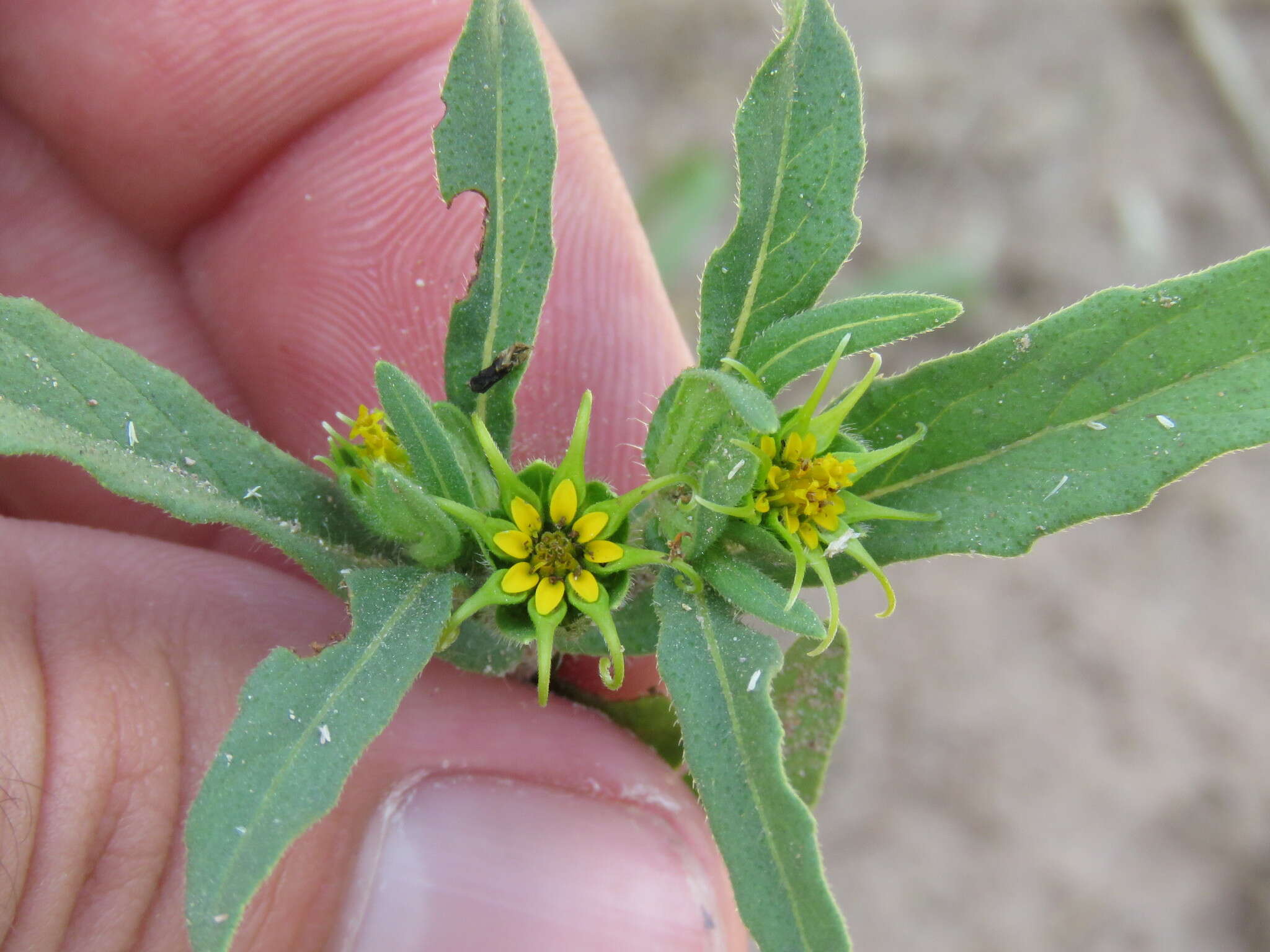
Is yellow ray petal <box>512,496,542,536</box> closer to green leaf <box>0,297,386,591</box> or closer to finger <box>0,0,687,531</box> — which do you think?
green leaf <box>0,297,386,591</box>

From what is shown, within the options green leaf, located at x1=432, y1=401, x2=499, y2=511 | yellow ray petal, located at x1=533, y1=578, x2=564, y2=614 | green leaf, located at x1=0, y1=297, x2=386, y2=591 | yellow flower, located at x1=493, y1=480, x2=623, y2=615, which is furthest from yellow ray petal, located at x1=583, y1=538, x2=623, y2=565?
green leaf, located at x1=0, y1=297, x2=386, y2=591

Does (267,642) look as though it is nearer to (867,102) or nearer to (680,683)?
(680,683)

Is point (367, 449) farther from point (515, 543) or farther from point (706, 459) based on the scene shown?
point (706, 459)

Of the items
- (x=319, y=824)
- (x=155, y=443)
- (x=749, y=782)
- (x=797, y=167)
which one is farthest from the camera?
(x=319, y=824)

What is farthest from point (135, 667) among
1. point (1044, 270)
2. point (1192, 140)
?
point (1192, 140)

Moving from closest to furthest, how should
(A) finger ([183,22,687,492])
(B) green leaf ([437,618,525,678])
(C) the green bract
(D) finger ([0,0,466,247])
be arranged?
(C) the green bract → (B) green leaf ([437,618,525,678]) → (D) finger ([0,0,466,247]) → (A) finger ([183,22,687,492])

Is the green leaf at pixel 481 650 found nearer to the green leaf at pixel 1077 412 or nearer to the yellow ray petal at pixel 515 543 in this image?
the yellow ray petal at pixel 515 543

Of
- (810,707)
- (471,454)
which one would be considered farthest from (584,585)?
(810,707)
